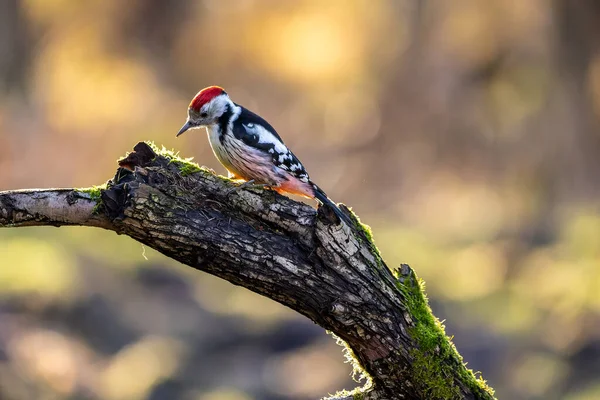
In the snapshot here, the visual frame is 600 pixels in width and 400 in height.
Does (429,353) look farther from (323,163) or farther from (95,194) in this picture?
(323,163)

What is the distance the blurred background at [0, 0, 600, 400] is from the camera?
7.47 meters

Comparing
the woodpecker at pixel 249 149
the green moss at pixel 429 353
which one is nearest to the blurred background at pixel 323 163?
the woodpecker at pixel 249 149

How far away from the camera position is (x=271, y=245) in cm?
303

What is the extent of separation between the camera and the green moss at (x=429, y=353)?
3.18 metres

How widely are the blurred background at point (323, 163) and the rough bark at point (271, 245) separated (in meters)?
4.01

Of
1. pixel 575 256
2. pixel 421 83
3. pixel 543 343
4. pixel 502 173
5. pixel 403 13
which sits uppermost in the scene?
pixel 403 13

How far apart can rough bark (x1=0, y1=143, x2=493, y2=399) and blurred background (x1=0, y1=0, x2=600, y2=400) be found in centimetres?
401

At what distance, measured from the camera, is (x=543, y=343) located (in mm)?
7938

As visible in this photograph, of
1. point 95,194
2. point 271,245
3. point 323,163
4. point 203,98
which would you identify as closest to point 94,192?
point 95,194

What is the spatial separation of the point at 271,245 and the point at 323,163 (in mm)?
8659

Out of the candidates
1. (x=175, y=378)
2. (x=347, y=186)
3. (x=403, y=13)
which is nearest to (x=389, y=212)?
(x=347, y=186)

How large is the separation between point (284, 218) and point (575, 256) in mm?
7339

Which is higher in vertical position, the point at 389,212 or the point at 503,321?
the point at 389,212

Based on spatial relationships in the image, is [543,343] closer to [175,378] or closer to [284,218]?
[175,378]
